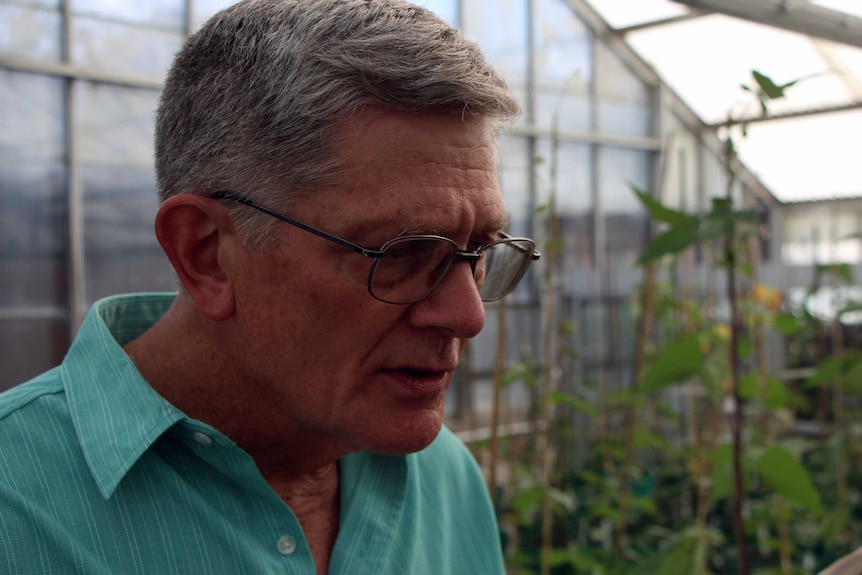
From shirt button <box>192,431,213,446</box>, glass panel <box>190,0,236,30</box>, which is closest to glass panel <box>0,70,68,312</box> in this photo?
glass panel <box>190,0,236,30</box>

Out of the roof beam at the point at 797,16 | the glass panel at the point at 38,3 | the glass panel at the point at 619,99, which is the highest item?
the glass panel at the point at 619,99

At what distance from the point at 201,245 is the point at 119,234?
3.00 m

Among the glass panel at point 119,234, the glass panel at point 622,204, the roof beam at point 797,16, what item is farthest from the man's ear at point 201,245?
the glass panel at point 622,204

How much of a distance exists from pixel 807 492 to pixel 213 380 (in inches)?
40.9

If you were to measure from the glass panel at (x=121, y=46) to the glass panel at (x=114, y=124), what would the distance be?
0.36 ft

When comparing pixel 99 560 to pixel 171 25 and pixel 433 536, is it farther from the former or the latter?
pixel 171 25

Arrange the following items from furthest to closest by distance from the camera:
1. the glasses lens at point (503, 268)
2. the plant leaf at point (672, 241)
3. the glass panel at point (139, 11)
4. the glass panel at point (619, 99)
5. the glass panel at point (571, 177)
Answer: the glass panel at point (619, 99) < the glass panel at point (571, 177) < the glass panel at point (139, 11) < the plant leaf at point (672, 241) < the glasses lens at point (503, 268)

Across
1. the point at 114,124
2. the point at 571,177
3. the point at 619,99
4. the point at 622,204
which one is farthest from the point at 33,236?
the point at 619,99

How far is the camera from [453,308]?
0.86 metres

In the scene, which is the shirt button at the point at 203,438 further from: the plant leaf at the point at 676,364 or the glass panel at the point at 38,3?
the glass panel at the point at 38,3

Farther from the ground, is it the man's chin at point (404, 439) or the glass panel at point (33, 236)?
the glass panel at point (33, 236)

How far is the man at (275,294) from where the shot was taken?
82 centimetres

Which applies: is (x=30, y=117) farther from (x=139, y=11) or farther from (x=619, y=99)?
(x=619, y=99)

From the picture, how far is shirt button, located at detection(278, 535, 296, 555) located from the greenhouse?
326 millimetres
